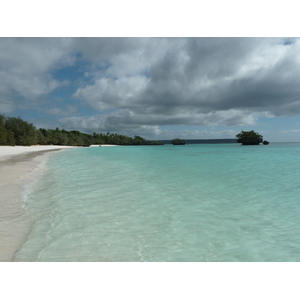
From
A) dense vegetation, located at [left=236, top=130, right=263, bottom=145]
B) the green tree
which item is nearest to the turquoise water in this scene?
the green tree

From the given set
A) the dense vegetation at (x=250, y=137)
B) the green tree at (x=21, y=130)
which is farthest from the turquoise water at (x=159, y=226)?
the dense vegetation at (x=250, y=137)

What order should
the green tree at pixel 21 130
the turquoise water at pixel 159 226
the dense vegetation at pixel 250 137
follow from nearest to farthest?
the turquoise water at pixel 159 226
the green tree at pixel 21 130
the dense vegetation at pixel 250 137

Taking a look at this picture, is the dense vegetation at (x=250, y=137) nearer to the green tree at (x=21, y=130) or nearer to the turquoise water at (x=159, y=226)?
the green tree at (x=21, y=130)

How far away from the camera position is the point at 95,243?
397 centimetres

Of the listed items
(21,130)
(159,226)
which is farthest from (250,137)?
(159,226)

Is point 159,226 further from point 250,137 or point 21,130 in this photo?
point 250,137

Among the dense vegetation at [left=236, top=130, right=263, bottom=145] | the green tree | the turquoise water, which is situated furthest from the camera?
the dense vegetation at [left=236, top=130, right=263, bottom=145]

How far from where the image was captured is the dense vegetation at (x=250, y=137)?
118500 millimetres

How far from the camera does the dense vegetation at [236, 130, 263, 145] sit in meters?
118

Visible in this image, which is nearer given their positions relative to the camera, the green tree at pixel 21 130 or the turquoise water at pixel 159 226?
the turquoise water at pixel 159 226

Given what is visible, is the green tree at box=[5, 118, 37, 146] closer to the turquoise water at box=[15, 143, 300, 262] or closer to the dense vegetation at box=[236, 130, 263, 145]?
the turquoise water at box=[15, 143, 300, 262]

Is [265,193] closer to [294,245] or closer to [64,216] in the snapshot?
[294,245]
